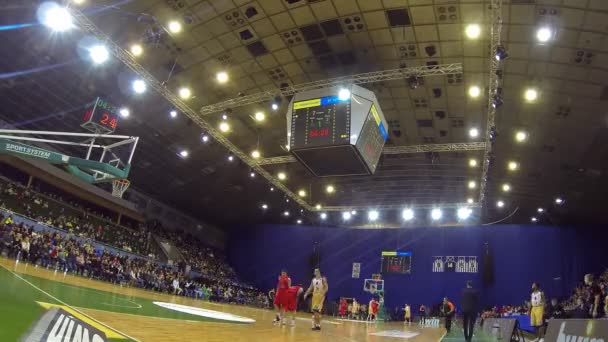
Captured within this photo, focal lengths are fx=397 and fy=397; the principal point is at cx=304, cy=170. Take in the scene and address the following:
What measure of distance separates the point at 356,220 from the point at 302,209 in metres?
5.12

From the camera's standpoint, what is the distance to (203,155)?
68.7 ft

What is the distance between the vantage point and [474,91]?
43.3 ft

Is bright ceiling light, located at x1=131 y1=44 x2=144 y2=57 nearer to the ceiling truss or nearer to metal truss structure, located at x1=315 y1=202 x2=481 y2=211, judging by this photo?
the ceiling truss

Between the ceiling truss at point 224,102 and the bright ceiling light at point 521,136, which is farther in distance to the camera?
the bright ceiling light at point 521,136

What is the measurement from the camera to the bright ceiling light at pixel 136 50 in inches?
499

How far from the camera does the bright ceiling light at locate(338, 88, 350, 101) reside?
10.2 m

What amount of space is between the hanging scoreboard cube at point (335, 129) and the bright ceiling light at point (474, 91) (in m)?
4.16

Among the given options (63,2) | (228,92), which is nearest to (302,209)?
(228,92)

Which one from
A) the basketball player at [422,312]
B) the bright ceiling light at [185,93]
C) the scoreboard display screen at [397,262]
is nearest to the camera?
the bright ceiling light at [185,93]

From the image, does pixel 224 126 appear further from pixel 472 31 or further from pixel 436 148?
pixel 472 31

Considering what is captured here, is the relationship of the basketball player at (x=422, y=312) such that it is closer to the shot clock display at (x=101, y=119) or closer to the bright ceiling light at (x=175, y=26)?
the shot clock display at (x=101, y=119)

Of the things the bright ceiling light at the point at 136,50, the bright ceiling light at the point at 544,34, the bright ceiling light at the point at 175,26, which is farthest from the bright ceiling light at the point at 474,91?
the bright ceiling light at the point at 136,50

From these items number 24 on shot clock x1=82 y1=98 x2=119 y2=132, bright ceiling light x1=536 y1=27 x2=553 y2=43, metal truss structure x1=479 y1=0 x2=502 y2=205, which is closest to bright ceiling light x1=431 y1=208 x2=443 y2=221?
metal truss structure x1=479 y1=0 x2=502 y2=205

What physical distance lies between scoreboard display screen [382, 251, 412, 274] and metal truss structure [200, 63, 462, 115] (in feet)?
61.3
